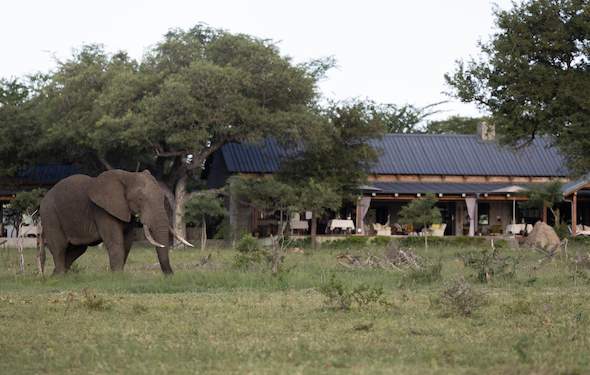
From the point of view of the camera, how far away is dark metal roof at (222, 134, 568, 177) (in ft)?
157

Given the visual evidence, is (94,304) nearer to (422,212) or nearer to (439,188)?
(422,212)

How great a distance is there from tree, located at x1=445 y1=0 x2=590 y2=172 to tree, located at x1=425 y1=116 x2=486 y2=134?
44351mm

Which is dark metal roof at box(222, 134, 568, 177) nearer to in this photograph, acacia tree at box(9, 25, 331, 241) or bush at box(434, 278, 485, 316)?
acacia tree at box(9, 25, 331, 241)

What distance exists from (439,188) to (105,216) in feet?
93.6

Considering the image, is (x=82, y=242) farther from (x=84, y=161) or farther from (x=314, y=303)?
(x=84, y=161)

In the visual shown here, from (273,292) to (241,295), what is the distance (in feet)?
2.80

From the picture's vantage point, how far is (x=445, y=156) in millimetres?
50688

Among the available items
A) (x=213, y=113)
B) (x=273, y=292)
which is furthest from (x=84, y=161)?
(x=273, y=292)

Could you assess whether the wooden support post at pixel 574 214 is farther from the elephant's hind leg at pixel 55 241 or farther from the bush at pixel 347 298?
the bush at pixel 347 298

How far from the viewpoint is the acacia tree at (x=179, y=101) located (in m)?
39.5

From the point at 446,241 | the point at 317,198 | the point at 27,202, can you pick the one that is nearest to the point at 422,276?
the point at 317,198

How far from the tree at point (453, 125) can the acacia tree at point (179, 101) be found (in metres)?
32.6

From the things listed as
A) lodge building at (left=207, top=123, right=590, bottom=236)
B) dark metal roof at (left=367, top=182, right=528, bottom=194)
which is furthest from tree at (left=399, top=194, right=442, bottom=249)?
dark metal roof at (left=367, top=182, right=528, bottom=194)

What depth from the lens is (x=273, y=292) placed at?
17078mm
